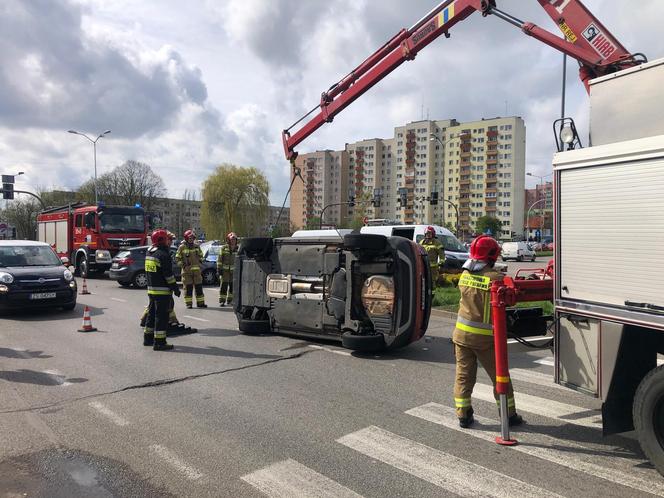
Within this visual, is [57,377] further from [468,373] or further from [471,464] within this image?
[471,464]

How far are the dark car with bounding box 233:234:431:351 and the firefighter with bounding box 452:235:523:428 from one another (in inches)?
95.9

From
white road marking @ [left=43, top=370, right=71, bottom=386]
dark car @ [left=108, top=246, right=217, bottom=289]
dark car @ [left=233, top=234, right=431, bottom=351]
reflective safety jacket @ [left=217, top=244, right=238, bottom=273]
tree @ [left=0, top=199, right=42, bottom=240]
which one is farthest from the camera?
tree @ [left=0, top=199, right=42, bottom=240]

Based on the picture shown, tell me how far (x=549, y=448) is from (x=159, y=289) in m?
6.01

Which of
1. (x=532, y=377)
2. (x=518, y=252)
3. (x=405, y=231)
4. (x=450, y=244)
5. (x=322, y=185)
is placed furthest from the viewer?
(x=322, y=185)

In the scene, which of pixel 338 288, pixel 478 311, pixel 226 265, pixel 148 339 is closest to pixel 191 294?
pixel 226 265

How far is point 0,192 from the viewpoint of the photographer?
34.3m

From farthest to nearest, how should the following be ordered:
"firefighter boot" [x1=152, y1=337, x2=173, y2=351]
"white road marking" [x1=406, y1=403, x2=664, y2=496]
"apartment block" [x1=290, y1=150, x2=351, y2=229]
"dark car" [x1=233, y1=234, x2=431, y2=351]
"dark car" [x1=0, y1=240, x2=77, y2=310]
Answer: "apartment block" [x1=290, y1=150, x2=351, y2=229]
"dark car" [x1=0, y1=240, x2=77, y2=310]
"firefighter boot" [x1=152, y1=337, x2=173, y2=351]
"dark car" [x1=233, y1=234, x2=431, y2=351]
"white road marking" [x1=406, y1=403, x2=664, y2=496]

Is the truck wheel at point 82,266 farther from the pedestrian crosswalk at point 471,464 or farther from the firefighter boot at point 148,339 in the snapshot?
the pedestrian crosswalk at point 471,464

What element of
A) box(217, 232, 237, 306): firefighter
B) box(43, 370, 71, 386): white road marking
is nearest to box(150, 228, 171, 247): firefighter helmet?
box(43, 370, 71, 386): white road marking

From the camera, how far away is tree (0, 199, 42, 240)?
7797cm

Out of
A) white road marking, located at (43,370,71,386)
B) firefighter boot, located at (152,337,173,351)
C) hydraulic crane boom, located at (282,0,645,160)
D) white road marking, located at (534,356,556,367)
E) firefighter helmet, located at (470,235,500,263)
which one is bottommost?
white road marking, located at (43,370,71,386)

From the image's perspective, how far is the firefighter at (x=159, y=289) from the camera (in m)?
7.89

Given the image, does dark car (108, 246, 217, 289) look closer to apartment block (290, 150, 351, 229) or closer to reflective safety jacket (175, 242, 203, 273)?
reflective safety jacket (175, 242, 203, 273)

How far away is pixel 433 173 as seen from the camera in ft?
383
